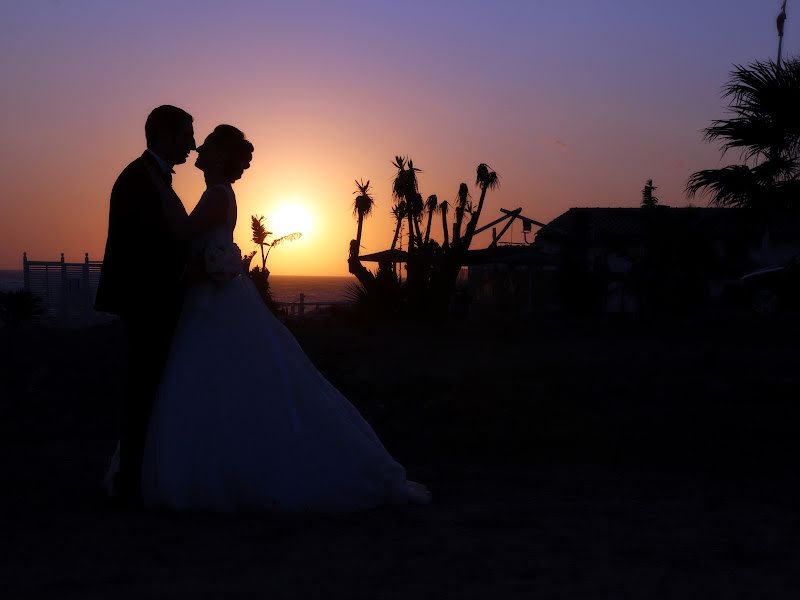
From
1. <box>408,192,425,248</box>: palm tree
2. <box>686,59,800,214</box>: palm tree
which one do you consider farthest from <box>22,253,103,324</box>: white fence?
<box>686,59,800,214</box>: palm tree

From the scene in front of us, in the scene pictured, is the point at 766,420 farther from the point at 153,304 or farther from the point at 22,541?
the point at 22,541

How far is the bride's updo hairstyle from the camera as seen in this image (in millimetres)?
4961

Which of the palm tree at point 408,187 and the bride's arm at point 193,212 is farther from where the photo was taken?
the palm tree at point 408,187

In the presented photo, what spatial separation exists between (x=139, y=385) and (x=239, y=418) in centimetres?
51

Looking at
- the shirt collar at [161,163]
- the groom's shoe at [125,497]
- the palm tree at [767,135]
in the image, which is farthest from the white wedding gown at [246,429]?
the palm tree at [767,135]

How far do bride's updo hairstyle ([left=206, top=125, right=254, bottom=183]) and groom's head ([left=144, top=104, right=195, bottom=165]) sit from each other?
0.15 m

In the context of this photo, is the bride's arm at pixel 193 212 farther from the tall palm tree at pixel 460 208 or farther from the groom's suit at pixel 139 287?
the tall palm tree at pixel 460 208

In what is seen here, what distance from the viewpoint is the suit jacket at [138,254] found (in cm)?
462

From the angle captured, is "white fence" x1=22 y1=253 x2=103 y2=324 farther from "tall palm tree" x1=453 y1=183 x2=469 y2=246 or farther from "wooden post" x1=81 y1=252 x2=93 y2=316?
"tall palm tree" x1=453 y1=183 x2=469 y2=246

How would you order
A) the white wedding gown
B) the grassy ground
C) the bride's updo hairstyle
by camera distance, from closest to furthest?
the grassy ground → the white wedding gown → the bride's updo hairstyle

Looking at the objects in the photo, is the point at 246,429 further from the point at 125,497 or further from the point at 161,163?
the point at 161,163

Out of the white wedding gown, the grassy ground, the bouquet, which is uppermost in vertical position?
the bouquet

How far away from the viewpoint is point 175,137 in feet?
16.0

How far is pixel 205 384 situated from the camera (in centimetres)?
462
